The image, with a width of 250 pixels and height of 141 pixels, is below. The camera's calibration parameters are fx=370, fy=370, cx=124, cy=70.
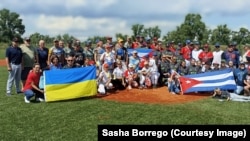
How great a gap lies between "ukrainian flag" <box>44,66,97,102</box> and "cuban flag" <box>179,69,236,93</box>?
10.9 ft

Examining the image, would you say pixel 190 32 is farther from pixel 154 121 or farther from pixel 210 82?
pixel 154 121

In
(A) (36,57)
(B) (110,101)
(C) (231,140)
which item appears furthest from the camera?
(A) (36,57)

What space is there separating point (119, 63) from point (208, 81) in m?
3.29

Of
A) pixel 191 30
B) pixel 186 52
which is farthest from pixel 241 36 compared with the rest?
pixel 186 52

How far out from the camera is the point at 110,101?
11.5 m

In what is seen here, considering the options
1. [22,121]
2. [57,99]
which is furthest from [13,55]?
[22,121]

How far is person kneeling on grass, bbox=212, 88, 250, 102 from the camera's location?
40.4 feet

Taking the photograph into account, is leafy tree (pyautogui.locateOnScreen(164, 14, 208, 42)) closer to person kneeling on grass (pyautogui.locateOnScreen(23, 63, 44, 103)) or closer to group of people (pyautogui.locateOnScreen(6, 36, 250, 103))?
group of people (pyautogui.locateOnScreen(6, 36, 250, 103))

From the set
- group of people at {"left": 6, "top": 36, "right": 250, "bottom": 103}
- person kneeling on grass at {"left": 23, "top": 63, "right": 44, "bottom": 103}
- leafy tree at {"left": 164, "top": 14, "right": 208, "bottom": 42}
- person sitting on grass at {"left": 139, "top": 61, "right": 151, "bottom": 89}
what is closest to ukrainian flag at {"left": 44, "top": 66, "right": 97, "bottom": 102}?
person kneeling on grass at {"left": 23, "top": 63, "right": 44, "bottom": 103}

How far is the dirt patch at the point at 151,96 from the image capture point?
38.9ft

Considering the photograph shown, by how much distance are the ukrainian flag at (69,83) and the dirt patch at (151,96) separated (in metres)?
0.60

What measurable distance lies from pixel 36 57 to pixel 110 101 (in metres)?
3.04

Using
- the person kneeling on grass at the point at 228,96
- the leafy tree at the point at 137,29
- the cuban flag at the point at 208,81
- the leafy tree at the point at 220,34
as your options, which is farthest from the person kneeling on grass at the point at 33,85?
the leafy tree at the point at 137,29

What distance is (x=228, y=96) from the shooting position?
489 inches
